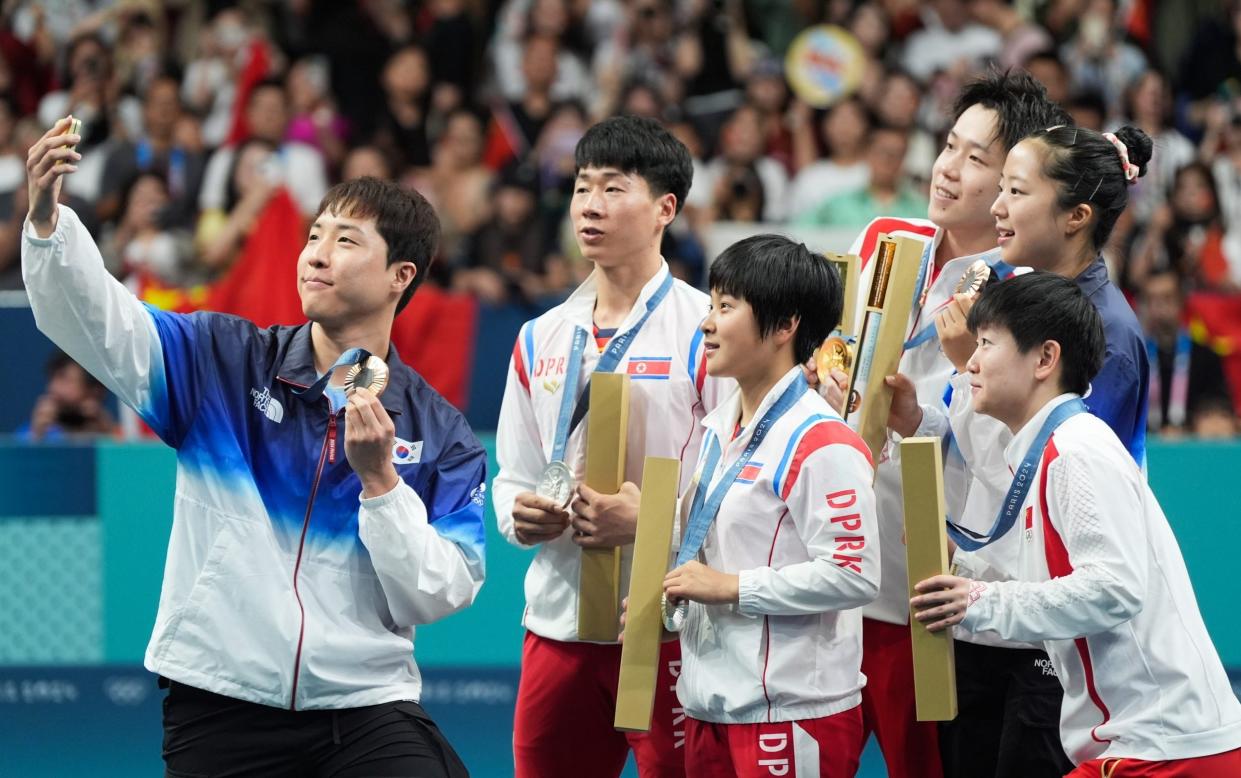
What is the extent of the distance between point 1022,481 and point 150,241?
6.94 metres

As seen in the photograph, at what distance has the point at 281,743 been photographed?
3.59 m

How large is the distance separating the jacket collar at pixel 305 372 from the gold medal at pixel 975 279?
1392mm

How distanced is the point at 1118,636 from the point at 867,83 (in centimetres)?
808

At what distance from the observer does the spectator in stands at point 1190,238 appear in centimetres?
934

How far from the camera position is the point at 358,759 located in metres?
3.60

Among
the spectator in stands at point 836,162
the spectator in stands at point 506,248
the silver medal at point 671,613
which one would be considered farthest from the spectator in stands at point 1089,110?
the silver medal at point 671,613

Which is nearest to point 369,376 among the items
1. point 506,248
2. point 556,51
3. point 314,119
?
point 506,248

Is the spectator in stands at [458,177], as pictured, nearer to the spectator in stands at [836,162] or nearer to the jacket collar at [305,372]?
the spectator in stands at [836,162]

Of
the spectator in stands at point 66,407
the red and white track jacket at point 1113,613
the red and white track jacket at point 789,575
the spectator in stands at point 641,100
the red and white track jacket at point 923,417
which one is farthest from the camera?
the spectator in stands at point 641,100

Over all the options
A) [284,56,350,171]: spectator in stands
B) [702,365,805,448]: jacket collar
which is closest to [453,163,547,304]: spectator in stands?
[284,56,350,171]: spectator in stands

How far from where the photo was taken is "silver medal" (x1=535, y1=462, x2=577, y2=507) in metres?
4.23

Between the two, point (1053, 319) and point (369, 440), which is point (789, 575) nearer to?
point (1053, 319)

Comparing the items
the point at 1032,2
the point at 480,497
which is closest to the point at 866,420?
the point at 480,497

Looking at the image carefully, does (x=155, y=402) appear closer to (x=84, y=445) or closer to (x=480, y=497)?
(x=480, y=497)
